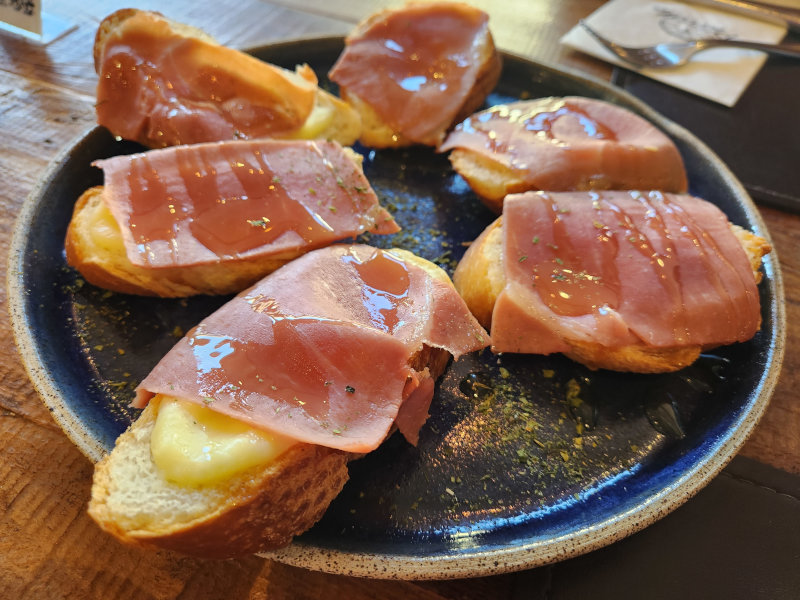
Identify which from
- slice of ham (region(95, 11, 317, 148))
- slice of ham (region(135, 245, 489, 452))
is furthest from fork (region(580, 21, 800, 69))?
slice of ham (region(135, 245, 489, 452))

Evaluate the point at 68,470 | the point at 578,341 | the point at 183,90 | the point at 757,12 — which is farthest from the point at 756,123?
the point at 68,470

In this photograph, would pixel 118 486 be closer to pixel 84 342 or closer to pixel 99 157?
pixel 84 342

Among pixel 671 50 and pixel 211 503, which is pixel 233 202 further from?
pixel 671 50

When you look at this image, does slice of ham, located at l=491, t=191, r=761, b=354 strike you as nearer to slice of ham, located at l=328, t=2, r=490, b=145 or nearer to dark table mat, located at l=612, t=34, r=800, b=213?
slice of ham, located at l=328, t=2, r=490, b=145

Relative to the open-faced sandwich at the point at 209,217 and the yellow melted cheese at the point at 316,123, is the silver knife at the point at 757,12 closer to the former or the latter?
the yellow melted cheese at the point at 316,123

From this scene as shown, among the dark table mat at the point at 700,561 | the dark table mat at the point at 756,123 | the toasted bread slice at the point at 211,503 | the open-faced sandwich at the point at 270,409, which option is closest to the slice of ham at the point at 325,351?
the open-faced sandwich at the point at 270,409

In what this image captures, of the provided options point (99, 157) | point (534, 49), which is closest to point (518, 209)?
point (99, 157)
